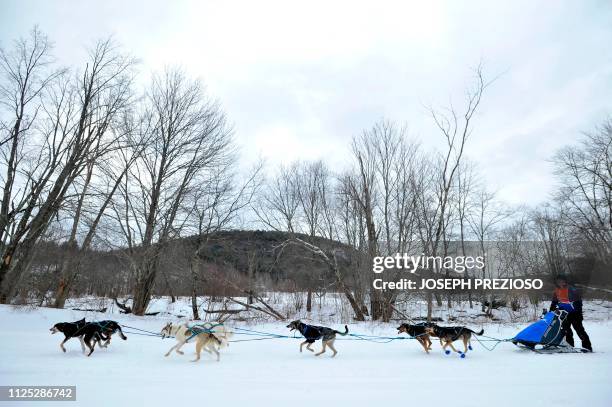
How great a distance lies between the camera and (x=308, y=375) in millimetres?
5234

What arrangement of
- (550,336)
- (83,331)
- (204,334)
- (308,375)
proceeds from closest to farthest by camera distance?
(308,375) → (204,334) → (83,331) → (550,336)

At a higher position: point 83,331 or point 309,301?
point 83,331

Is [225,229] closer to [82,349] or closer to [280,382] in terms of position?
[82,349]

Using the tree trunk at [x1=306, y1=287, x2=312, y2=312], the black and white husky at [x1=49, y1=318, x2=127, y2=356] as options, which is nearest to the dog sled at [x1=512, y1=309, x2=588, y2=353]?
the black and white husky at [x1=49, y1=318, x2=127, y2=356]

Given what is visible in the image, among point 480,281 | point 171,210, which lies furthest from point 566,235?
point 171,210

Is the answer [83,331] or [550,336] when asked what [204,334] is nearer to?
[83,331]

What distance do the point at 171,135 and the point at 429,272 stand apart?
43.6ft

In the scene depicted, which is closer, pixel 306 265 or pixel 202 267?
pixel 202 267

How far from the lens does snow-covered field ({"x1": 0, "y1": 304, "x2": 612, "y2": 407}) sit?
4.04 m

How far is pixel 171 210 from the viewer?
14.6 m

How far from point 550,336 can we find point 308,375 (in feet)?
17.5

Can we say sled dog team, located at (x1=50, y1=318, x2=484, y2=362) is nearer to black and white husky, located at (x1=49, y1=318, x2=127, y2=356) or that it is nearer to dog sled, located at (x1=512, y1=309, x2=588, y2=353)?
black and white husky, located at (x1=49, y1=318, x2=127, y2=356)

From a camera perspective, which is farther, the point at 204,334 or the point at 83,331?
the point at 83,331

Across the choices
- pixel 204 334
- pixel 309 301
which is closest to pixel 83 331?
pixel 204 334
